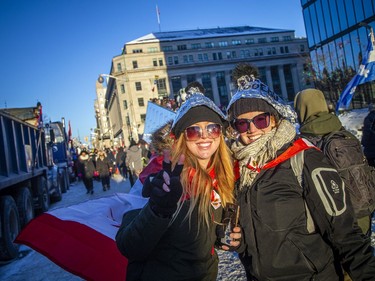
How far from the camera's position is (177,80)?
6956 centimetres

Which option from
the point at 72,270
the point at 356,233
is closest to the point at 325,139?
the point at 356,233

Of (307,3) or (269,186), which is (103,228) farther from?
(307,3)

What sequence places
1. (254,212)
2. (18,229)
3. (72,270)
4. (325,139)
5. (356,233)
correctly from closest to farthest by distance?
(356,233)
(254,212)
(72,270)
(325,139)
(18,229)

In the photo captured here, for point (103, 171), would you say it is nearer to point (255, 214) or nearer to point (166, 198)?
point (255, 214)

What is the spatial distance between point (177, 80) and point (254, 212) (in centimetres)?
6926

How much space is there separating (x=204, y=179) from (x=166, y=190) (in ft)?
2.18

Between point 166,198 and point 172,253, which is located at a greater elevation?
point 166,198

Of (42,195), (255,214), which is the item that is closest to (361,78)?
(255,214)

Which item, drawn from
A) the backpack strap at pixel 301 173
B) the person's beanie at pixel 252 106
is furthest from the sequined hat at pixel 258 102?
the backpack strap at pixel 301 173

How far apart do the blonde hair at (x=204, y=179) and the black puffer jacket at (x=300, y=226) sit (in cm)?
25

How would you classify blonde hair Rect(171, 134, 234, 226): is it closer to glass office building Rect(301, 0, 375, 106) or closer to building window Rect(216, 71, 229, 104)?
glass office building Rect(301, 0, 375, 106)

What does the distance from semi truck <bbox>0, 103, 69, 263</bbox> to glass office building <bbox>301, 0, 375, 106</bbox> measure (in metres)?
23.4

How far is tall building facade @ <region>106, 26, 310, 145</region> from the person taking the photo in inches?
2623

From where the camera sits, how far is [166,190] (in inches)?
56.9
